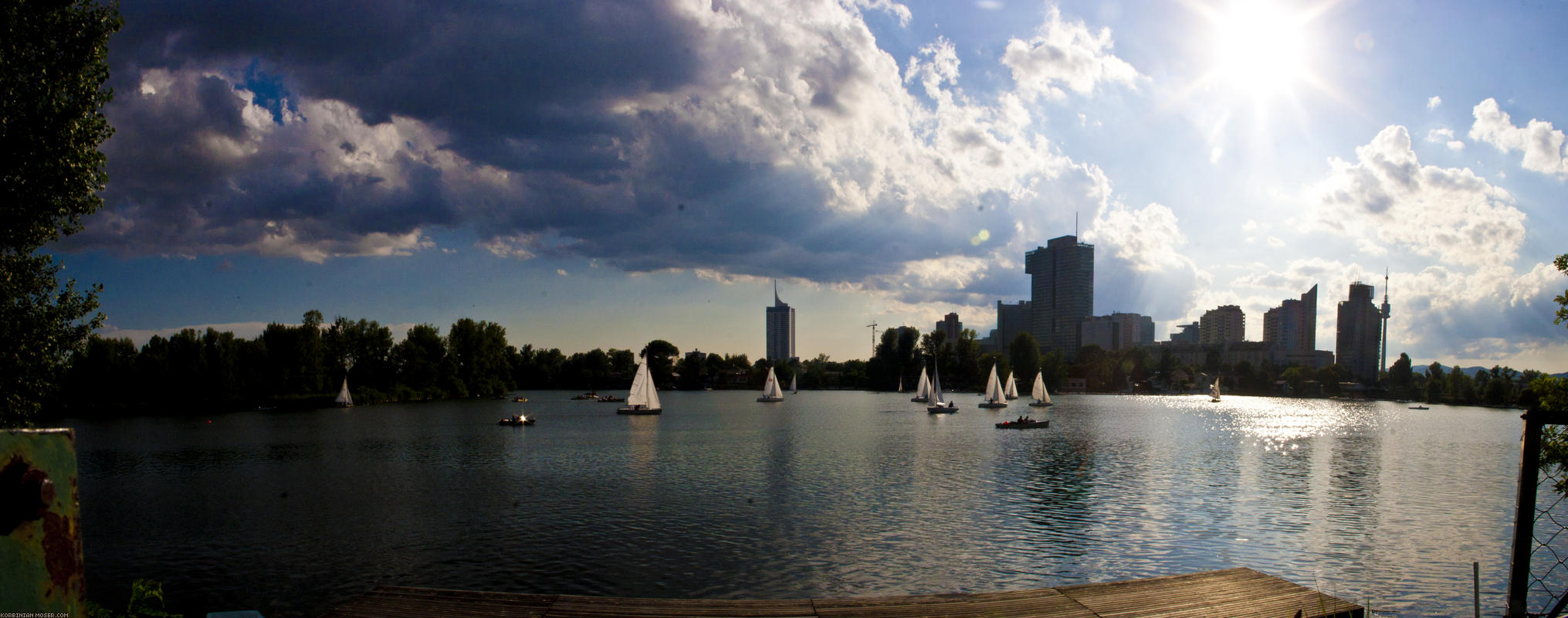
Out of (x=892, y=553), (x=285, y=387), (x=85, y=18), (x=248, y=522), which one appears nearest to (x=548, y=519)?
(x=248, y=522)

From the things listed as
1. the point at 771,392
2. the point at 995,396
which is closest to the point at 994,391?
the point at 995,396

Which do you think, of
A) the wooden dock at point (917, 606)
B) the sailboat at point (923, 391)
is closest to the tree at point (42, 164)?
the wooden dock at point (917, 606)

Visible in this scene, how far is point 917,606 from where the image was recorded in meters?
10.5

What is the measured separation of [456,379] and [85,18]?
147751mm

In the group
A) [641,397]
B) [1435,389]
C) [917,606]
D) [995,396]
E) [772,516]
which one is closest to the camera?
[917,606]

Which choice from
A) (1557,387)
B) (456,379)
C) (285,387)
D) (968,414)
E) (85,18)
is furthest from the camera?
(456,379)

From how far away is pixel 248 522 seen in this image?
27.8m

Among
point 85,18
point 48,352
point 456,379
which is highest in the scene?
point 85,18

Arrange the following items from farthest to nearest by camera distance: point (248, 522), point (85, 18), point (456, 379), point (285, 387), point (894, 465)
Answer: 1. point (456, 379)
2. point (285, 387)
3. point (894, 465)
4. point (248, 522)
5. point (85, 18)

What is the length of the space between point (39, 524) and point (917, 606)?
9.88 metres

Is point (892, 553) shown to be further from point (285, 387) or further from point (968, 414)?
point (285, 387)

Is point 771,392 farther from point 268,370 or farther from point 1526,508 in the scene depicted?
point 1526,508

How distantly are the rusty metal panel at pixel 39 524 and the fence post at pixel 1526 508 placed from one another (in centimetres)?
1073

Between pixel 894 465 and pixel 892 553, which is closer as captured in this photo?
pixel 892 553
